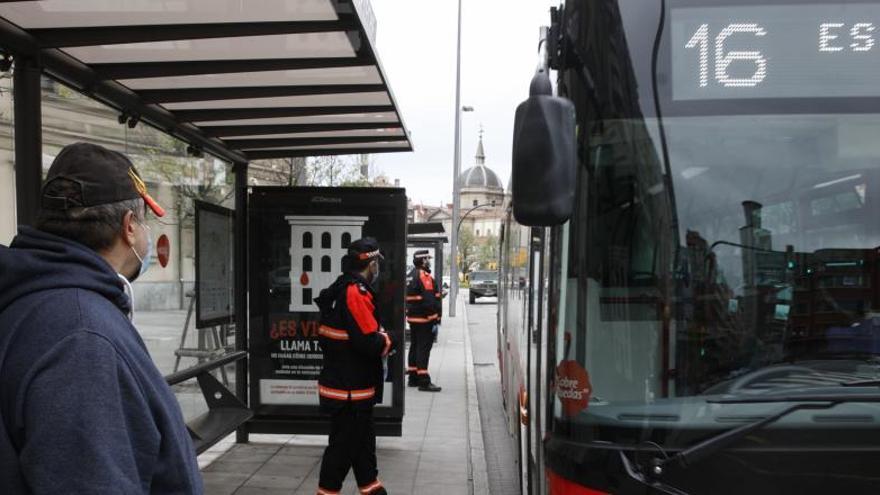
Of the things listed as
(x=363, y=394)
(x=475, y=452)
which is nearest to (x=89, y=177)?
(x=363, y=394)

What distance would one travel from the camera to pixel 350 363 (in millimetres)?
4816

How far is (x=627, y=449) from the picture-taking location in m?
2.39

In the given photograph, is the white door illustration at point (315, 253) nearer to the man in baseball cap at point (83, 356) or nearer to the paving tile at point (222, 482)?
the paving tile at point (222, 482)

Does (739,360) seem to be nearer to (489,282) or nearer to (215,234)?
(215,234)

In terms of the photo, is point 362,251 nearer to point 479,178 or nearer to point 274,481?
point 274,481

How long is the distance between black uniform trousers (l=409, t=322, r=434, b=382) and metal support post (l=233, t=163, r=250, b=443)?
4.09 metres

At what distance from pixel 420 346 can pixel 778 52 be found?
8455 millimetres

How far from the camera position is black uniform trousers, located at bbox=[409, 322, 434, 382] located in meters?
10.5

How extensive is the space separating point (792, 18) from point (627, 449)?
5.34ft

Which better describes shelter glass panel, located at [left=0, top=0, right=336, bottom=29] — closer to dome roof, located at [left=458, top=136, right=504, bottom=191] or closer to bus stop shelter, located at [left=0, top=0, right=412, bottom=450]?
bus stop shelter, located at [left=0, top=0, right=412, bottom=450]

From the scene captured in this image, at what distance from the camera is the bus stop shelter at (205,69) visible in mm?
3373

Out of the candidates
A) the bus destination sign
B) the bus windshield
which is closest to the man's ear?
the bus windshield

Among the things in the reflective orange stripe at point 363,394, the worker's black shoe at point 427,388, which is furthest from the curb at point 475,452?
the reflective orange stripe at point 363,394

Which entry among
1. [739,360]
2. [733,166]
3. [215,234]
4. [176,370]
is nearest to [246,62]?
[215,234]
